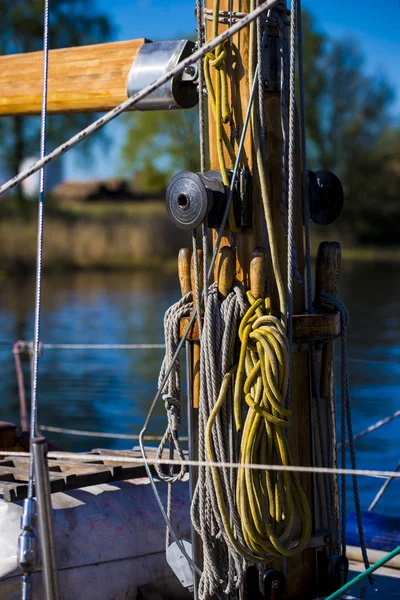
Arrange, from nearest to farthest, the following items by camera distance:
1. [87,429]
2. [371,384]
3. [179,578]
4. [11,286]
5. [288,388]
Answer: [288,388] < [179,578] < [87,429] < [371,384] < [11,286]

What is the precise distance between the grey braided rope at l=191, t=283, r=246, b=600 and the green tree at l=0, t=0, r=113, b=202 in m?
24.8

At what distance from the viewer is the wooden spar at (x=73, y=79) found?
11.3 ft

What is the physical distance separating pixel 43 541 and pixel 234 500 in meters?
0.74

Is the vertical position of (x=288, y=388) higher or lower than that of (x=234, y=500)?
higher

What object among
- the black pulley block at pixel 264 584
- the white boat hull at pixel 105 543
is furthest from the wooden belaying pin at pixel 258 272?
the white boat hull at pixel 105 543

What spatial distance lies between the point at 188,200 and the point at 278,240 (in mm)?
341

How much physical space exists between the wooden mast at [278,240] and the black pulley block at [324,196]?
0.27 ft

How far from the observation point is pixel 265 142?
9.92ft

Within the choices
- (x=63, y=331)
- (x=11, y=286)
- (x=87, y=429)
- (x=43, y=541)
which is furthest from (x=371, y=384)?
(x=11, y=286)

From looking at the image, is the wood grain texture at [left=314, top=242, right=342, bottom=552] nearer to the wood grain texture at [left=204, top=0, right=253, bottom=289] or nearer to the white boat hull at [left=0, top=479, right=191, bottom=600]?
the wood grain texture at [left=204, top=0, right=253, bottom=289]

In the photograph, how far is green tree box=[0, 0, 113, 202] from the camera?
28062mm

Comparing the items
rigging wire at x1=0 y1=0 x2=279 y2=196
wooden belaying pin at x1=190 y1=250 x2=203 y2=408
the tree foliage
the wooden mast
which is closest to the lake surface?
the wooden mast

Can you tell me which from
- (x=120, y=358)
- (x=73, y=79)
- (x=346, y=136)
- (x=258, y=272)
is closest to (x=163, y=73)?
(x=73, y=79)

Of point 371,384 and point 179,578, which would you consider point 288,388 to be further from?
point 371,384
